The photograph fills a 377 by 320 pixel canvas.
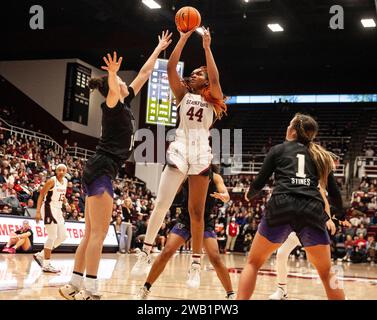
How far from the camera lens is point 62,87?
25.9 metres

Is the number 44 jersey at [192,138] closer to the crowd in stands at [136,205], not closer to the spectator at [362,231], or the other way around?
the crowd in stands at [136,205]

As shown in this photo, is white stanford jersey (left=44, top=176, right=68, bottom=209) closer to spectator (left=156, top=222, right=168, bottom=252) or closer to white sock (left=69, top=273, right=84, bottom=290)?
white sock (left=69, top=273, right=84, bottom=290)

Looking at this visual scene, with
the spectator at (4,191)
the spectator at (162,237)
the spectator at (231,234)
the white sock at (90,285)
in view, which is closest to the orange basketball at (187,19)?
the white sock at (90,285)

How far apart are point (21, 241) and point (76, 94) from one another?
526 inches

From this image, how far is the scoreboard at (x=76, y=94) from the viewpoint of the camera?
25406 millimetres

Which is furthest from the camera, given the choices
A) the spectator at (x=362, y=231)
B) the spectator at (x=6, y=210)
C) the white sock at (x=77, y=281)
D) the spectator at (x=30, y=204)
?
the spectator at (x=362, y=231)

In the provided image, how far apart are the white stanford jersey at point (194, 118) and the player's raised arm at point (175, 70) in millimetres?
84

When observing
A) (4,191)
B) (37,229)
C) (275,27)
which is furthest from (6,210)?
(275,27)

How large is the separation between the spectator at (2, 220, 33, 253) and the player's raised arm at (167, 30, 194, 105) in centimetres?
894

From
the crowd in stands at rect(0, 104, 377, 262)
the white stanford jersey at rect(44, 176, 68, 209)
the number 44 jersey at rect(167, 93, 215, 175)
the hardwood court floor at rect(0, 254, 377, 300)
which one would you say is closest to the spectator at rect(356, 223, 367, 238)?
the crowd in stands at rect(0, 104, 377, 262)

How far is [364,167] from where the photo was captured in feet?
86.0

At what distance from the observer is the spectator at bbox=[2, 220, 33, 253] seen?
13.0m

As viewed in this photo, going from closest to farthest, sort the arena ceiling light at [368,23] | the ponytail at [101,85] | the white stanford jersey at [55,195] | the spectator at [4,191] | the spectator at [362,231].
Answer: the ponytail at [101,85] < the white stanford jersey at [55,195] < the spectator at [4,191] < the spectator at [362,231] < the arena ceiling light at [368,23]
